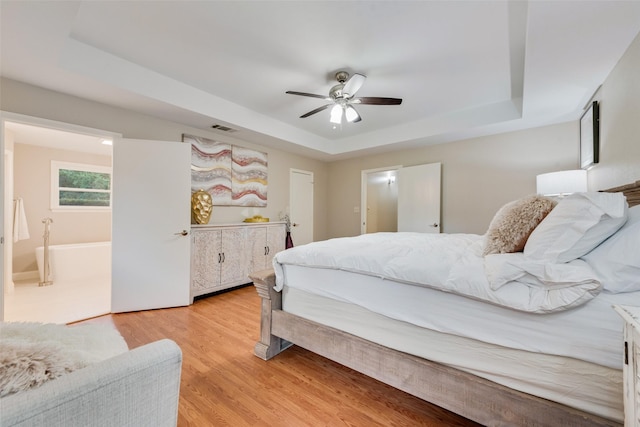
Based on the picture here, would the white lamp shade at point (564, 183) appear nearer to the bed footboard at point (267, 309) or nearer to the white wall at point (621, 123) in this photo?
the white wall at point (621, 123)

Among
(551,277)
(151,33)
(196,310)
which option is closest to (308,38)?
(151,33)

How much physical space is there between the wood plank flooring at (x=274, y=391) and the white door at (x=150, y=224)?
2.14 ft

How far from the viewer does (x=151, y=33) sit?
2.10m

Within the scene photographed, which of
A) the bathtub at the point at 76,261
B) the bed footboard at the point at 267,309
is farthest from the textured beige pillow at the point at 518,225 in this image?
the bathtub at the point at 76,261

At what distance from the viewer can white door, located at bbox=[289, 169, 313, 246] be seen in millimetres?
5039

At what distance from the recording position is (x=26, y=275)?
4184 millimetres

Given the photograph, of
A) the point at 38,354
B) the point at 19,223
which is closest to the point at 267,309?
the point at 38,354

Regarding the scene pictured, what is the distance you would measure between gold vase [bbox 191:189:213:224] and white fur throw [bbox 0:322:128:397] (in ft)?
8.44

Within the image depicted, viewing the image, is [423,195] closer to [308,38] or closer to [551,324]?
[308,38]

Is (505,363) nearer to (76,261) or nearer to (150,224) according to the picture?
(150,224)

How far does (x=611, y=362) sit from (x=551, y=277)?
0.34m

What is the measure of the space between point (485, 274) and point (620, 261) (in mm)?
452

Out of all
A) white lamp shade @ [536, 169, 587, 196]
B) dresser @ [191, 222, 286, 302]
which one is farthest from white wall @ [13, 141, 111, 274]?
white lamp shade @ [536, 169, 587, 196]

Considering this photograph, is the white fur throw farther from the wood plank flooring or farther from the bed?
the bed
